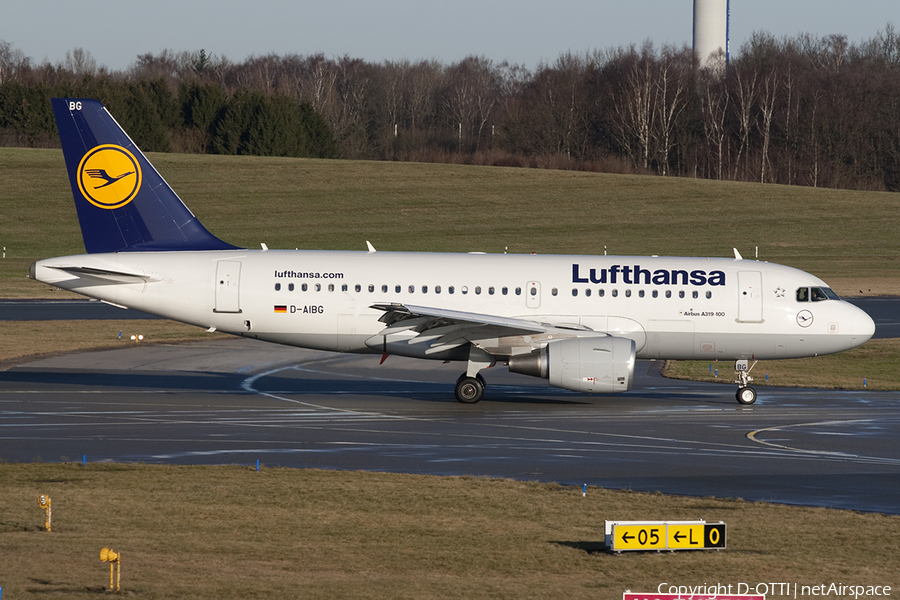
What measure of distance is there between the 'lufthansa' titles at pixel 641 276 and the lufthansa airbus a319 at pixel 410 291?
0.11 ft

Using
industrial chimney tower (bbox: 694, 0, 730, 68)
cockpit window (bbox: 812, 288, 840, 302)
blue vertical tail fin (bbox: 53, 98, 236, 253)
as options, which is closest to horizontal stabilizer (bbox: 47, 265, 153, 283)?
blue vertical tail fin (bbox: 53, 98, 236, 253)

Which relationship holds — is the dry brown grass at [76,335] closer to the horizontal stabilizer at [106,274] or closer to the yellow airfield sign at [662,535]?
the horizontal stabilizer at [106,274]

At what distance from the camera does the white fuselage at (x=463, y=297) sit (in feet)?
91.7

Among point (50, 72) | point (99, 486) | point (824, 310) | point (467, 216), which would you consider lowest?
point (99, 486)

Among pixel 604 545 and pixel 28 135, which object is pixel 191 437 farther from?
pixel 28 135

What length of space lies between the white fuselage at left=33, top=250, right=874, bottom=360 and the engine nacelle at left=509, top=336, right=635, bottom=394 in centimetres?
165

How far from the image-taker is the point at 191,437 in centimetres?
2183

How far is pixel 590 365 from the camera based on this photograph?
1014 inches

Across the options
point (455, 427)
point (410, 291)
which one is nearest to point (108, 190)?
point (410, 291)

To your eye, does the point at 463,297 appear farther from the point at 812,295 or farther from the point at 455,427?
the point at 812,295

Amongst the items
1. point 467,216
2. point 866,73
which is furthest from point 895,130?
point 467,216

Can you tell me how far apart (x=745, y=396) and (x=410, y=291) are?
931 centimetres

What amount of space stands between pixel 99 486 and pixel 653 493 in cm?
885

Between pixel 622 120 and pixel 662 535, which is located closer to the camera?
pixel 662 535
